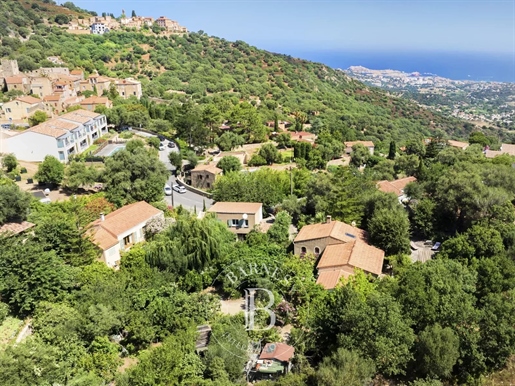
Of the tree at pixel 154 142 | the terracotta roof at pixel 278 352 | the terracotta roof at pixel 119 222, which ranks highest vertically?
the tree at pixel 154 142

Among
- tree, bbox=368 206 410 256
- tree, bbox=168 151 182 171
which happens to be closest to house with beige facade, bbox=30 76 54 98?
tree, bbox=168 151 182 171

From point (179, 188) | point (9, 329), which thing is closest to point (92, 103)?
point (179, 188)

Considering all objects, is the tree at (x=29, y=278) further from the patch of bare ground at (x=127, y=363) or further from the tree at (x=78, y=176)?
the tree at (x=78, y=176)

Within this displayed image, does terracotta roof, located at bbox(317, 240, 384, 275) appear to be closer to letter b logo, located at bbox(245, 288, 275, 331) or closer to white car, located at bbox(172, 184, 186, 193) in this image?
letter b logo, located at bbox(245, 288, 275, 331)

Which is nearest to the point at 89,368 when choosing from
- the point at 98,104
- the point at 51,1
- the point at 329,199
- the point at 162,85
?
the point at 329,199

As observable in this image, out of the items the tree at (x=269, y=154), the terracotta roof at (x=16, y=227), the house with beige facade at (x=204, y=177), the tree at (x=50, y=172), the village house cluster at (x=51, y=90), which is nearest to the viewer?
the terracotta roof at (x=16, y=227)

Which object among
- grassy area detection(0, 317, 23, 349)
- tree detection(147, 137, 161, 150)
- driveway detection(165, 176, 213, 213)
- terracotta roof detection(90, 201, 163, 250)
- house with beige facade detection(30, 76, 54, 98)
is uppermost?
house with beige facade detection(30, 76, 54, 98)

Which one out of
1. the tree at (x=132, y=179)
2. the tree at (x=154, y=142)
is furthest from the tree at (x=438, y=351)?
the tree at (x=154, y=142)
